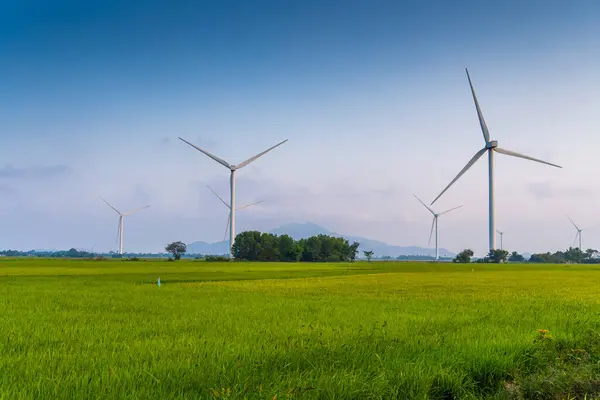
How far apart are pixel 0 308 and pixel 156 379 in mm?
13287

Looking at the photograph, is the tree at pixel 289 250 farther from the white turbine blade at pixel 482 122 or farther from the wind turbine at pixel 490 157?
the white turbine blade at pixel 482 122

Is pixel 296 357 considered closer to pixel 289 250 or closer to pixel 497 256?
pixel 497 256

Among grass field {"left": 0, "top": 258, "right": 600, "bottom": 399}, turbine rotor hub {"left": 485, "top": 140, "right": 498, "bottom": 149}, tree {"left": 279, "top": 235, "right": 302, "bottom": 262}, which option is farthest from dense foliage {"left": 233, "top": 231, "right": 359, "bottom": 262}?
grass field {"left": 0, "top": 258, "right": 600, "bottom": 399}

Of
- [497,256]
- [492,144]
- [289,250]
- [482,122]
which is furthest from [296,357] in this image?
[289,250]

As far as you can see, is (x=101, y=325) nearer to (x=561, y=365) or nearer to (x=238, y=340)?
(x=238, y=340)

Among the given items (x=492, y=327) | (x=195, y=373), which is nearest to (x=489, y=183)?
(x=492, y=327)

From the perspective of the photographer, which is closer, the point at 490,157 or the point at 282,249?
the point at 490,157

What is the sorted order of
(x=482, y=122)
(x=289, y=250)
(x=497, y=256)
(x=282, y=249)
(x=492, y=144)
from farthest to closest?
1. (x=282, y=249)
2. (x=289, y=250)
3. (x=497, y=256)
4. (x=492, y=144)
5. (x=482, y=122)

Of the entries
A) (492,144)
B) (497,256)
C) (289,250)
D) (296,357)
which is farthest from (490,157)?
(296,357)

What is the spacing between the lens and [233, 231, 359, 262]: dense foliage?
178 meters

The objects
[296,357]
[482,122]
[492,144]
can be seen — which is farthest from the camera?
[492,144]

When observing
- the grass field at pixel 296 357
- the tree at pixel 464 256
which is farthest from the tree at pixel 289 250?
the grass field at pixel 296 357

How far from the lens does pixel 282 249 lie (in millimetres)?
182625

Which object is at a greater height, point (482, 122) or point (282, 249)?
point (482, 122)
